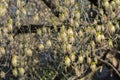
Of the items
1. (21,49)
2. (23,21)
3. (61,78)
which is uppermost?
(23,21)

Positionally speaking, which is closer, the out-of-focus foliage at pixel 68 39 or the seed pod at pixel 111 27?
the seed pod at pixel 111 27

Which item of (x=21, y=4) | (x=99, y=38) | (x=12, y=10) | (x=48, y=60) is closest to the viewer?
(x=99, y=38)

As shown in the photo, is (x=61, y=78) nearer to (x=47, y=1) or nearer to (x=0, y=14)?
(x=47, y=1)

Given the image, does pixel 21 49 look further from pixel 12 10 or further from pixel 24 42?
pixel 12 10

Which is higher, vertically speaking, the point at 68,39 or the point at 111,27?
the point at 111,27

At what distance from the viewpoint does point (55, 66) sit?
29.5ft

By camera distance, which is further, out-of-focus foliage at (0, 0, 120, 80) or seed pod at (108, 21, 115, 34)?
out-of-focus foliage at (0, 0, 120, 80)

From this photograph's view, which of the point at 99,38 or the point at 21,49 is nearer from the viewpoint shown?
the point at 99,38

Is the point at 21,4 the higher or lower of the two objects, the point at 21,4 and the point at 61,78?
the higher

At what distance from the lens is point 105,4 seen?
6906mm

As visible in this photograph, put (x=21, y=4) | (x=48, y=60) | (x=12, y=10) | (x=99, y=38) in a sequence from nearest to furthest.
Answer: (x=99, y=38) < (x=21, y=4) < (x=12, y=10) < (x=48, y=60)

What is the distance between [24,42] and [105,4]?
2.18 meters

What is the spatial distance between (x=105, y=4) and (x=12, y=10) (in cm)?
249

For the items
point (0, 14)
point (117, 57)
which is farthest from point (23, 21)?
point (117, 57)
